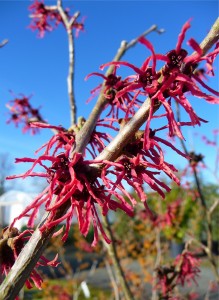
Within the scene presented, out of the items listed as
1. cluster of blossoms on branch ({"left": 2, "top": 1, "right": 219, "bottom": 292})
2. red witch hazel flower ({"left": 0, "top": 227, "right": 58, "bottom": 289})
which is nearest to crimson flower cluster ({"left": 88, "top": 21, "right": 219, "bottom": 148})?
cluster of blossoms on branch ({"left": 2, "top": 1, "right": 219, "bottom": 292})

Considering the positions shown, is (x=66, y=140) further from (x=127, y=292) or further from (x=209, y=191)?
(x=209, y=191)

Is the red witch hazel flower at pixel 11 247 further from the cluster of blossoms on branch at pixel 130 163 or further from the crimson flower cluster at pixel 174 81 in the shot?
the crimson flower cluster at pixel 174 81

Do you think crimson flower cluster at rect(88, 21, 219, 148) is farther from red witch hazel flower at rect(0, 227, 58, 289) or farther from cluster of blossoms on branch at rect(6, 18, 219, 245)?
red witch hazel flower at rect(0, 227, 58, 289)

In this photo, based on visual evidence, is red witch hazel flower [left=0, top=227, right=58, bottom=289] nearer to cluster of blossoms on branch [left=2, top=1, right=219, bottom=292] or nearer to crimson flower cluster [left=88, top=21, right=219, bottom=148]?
cluster of blossoms on branch [left=2, top=1, right=219, bottom=292]

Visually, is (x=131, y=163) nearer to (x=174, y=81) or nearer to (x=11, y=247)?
(x=174, y=81)

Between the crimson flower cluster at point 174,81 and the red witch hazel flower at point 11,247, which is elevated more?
the crimson flower cluster at point 174,81

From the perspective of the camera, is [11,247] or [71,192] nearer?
[71,192]

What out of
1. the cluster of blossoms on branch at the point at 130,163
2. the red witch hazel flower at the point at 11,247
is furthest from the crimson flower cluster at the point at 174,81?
the red witch hazel flower at the point at 11,247

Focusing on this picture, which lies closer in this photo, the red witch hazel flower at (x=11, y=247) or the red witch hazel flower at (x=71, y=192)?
the red witch hazel flower at (x=71, y=192)

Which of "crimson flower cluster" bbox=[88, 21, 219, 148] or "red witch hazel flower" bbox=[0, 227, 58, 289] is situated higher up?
"crimson flower cluster" bbox=[88, 21, 219, 148]

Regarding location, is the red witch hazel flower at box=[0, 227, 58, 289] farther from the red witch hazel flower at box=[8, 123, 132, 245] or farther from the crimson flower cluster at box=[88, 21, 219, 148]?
the crimson flower cluster at box=[88, 21, 219, 148]

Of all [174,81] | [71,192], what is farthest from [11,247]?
[174,81]

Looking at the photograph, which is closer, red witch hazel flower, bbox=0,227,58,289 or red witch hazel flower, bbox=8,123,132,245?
red witch hazel flower, bbox=8,123,132,245
